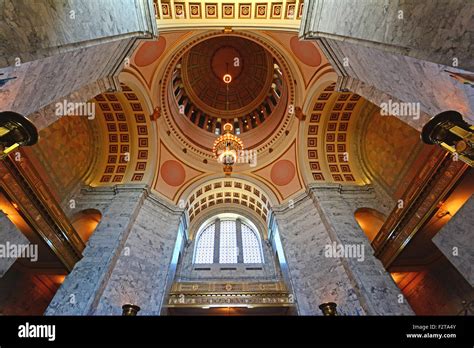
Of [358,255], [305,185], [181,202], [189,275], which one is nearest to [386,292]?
[358,255]

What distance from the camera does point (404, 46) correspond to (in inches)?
148

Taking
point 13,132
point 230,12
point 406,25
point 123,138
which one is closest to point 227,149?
point 230,12

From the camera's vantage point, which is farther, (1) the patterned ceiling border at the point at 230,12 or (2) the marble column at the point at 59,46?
(1) the patterned ceiling border at the point at 230,12

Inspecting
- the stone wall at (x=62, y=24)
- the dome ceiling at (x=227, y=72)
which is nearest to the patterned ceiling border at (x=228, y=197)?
the dome ceiling at (x=227, y=72)

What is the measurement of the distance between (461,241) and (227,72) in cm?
1496

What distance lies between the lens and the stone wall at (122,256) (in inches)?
285

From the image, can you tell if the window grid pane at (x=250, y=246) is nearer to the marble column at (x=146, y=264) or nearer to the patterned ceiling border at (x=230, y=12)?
the marble column at (x=146, y=264)

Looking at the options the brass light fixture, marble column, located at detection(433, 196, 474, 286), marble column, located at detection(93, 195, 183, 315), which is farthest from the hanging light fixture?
marble column, located at detection(433, 196, 474, 286)

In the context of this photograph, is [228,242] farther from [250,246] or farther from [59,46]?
[59,46]

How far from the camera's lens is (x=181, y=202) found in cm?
1239

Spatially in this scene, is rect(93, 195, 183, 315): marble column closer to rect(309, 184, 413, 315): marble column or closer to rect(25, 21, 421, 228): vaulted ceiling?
rect(25, 21, 421, 228): vaulted ceiling

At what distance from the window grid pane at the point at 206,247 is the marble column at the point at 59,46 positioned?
31.2ft
